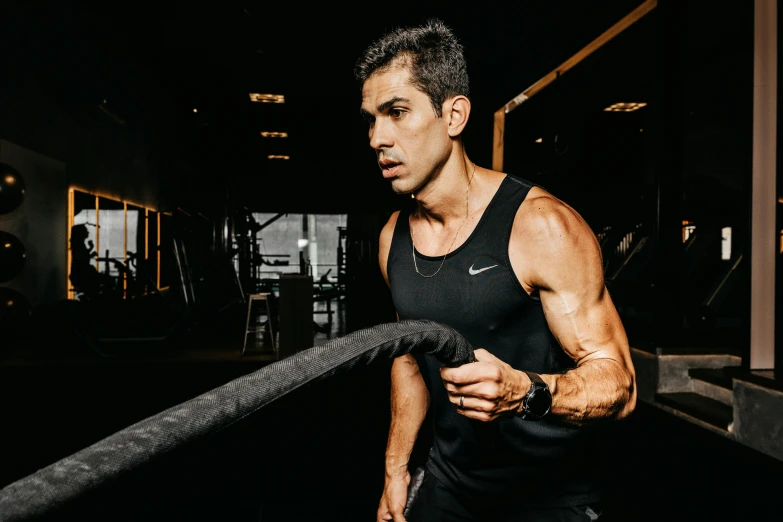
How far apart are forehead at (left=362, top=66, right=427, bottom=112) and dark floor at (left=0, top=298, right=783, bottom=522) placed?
42.2 inches

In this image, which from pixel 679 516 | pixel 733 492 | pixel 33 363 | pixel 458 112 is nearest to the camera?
pixel 458 112

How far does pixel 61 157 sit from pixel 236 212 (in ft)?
11.8

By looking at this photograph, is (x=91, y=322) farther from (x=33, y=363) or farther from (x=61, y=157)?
(x=61, y=157)

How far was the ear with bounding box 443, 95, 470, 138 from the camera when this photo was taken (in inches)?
51.5

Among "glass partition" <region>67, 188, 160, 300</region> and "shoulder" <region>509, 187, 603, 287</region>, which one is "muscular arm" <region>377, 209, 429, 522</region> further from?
"glass partition" <region>67, 188, 160, 300</region>

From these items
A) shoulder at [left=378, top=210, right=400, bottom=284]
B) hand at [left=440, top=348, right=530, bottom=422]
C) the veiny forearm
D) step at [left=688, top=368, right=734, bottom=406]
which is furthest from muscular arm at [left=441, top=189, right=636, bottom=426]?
step at [left=688, top=368, right=734, bottom=406]

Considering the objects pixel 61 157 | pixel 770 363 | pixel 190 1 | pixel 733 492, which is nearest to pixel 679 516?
pixel 733 492

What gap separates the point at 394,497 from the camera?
1.47 metres

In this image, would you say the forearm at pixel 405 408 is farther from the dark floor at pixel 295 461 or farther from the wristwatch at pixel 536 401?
the wristwatch at pixel 536 401

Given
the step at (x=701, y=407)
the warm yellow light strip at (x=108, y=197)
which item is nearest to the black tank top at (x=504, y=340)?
the step at (x=701, y=407)

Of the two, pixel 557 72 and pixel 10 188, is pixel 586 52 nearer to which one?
pixel 557 72

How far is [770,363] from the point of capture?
138 inches

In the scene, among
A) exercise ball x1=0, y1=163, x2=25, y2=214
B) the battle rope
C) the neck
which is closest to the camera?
the battle rope

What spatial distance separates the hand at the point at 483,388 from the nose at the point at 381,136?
0.63 metres
